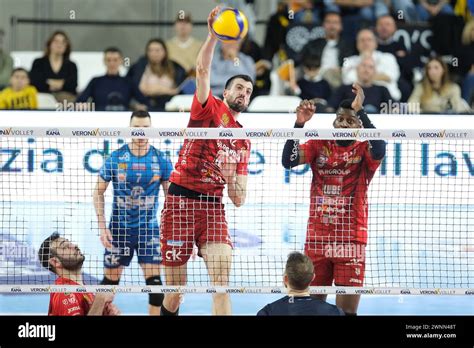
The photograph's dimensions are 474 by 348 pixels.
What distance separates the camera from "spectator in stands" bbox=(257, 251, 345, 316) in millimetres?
7621

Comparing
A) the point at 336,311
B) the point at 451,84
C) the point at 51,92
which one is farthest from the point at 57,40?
the point at 336,311

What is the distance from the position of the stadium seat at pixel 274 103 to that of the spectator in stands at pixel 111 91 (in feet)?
5.27

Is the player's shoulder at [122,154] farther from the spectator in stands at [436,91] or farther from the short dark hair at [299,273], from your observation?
the spectator in stands at [436,91]

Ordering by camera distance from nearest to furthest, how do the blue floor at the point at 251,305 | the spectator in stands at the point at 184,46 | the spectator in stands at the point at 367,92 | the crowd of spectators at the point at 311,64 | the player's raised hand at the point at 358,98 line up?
the player's raised hand at the point at 358,98
the blue floor at the point at 251,305
the spectator in stands at the point at 367,92
the crowd of spectators at the point at 311,64
the spectator in stands at the point at 184,46

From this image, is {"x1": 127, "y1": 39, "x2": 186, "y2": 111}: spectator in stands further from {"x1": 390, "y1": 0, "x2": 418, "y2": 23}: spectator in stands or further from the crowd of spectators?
{"x1": 390, "y1": 0, "x2": 418, "y2": 23}: spectator in stands

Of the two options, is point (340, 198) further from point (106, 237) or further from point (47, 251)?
point (47, 251)

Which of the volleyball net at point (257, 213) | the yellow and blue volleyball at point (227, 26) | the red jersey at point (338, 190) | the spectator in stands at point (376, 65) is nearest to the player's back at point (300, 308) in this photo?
the volleyball net at point (257, 213)

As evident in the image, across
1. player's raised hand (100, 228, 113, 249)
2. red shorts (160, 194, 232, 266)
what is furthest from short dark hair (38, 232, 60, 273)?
red shorts (160, 194, 232, 266)

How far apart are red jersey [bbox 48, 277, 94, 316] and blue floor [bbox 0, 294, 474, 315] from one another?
1915mm

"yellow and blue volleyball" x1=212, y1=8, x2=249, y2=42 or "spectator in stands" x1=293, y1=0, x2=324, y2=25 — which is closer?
"yellow and blue volleyball" x1=212, y1=8, x2=249, y2=42

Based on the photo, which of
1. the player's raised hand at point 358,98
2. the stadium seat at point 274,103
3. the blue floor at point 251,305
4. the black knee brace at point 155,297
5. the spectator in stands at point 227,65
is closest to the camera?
the player's raised hand at point 358,98

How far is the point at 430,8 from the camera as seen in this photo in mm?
17844

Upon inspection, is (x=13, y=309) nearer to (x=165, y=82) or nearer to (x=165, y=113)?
(x=165, y=113)

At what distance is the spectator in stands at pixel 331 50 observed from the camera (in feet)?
52.6
